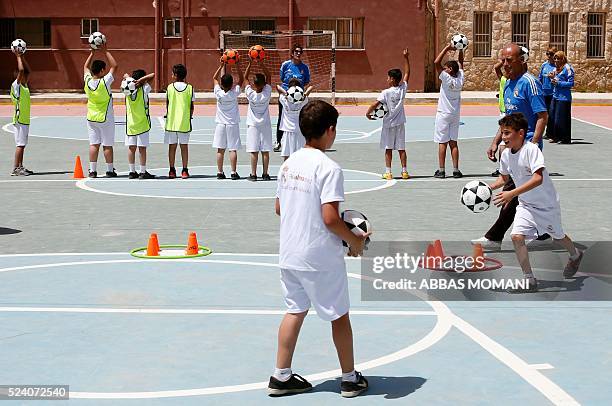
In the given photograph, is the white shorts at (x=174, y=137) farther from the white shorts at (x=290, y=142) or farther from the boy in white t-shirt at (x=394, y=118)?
the boy in white t-shirt at (x=394, y=118)

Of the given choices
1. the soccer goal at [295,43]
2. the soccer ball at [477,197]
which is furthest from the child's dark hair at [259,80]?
the soccer goal at [295,43]

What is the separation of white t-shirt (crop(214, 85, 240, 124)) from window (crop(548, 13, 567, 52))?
29435mm

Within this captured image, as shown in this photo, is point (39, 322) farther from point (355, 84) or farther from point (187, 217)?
point (355, 84)

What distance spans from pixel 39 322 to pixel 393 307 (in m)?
2.85

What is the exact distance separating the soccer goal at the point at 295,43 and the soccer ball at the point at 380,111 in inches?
1018

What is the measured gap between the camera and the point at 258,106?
18.2 meters

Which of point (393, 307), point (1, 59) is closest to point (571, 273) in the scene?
point (393, 307)

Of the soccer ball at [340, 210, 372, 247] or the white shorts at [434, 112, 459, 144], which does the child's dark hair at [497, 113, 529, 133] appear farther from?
the white shorts at [434, 112, 459, 144]

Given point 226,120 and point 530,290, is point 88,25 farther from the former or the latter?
point 530,290

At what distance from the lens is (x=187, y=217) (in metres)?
14.3

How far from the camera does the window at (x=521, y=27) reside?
45.2m

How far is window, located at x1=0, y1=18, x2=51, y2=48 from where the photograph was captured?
149ft

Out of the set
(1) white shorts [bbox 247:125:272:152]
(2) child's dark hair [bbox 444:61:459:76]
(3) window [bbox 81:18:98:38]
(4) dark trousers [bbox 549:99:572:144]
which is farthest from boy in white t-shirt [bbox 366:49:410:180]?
(3) window [bbox 81:18:98:38]

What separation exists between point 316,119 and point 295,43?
37806 mm
